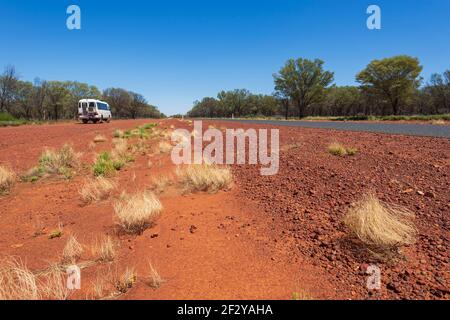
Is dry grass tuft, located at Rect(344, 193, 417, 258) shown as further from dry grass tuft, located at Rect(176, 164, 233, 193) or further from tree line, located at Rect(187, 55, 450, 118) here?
tree line, located at Rect(187, 55, 450, 118)

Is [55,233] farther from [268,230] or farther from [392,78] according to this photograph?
[392,78]

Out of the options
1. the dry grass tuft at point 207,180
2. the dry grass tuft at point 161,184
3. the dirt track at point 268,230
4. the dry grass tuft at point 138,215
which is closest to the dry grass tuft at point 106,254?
the dirt track at point 268,230

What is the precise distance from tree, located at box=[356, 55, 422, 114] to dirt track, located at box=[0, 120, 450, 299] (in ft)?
137

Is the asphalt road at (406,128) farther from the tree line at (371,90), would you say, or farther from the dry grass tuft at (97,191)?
the tree line at (371,90)

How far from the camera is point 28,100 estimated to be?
65.8m

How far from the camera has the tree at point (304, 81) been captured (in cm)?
5578

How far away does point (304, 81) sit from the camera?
5691cm

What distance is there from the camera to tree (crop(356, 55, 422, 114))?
4081 cm
